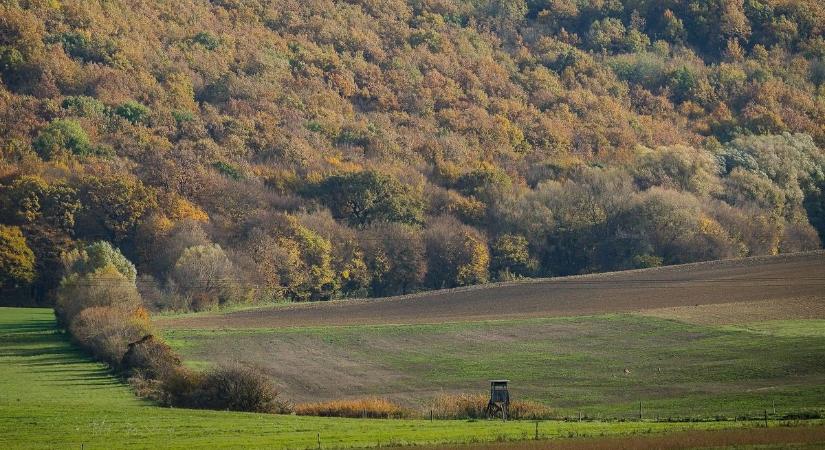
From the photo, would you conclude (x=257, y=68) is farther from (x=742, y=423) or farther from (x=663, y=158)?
(x=742, y=423)

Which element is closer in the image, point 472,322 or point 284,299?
point 472,322

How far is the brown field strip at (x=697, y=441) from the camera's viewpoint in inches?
2014

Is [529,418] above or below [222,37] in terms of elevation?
below

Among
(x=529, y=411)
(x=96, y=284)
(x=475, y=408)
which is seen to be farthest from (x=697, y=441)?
(x=96, y=284)

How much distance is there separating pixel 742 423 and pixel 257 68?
411ft

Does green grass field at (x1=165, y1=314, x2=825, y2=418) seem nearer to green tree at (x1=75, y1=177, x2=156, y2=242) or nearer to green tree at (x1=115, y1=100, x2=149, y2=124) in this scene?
green tree at (x1=75, y1=177, x2=156, y2=242)

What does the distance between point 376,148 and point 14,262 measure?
50415mm

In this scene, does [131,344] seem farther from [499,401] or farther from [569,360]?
[499,401]

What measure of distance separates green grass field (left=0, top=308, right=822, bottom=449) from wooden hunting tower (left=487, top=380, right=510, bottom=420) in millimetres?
3248

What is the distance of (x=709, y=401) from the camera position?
65750 mm

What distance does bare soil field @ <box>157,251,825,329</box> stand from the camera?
327 feet

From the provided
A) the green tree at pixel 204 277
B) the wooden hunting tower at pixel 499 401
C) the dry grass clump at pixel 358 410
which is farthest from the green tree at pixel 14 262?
the wooden hunting tower at pixel 499 401

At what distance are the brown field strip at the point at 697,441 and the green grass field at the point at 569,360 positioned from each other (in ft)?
24.5

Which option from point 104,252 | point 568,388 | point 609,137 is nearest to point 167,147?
point 104,252
